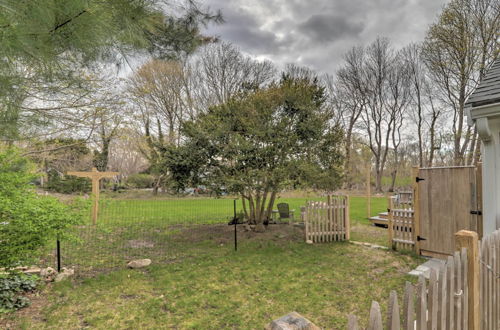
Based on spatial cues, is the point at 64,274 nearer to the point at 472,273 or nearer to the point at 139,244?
the point at 139,244

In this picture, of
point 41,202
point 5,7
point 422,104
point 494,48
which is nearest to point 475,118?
point 5,7

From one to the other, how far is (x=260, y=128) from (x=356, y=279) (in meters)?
4.00

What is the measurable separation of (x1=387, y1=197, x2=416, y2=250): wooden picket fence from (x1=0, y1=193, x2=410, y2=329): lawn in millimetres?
442

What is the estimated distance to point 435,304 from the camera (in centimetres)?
134

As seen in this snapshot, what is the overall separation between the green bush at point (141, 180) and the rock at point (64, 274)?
58.2 feet

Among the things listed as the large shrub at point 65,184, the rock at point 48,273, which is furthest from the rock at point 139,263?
the large shrub at point 65,184

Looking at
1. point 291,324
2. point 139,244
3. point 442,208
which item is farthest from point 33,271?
point 442,208

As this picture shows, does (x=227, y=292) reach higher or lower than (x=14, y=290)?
lower

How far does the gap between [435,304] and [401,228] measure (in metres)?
5.19

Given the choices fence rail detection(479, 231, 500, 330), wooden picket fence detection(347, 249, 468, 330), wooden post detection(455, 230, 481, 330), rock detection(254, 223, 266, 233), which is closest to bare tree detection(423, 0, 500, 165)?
rock detection(254, 223, 266, 233)

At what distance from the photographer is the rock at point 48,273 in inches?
167

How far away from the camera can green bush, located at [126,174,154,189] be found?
2172 centimetres

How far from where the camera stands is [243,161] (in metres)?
6.68

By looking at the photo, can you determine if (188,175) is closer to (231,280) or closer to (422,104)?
(231,280)
